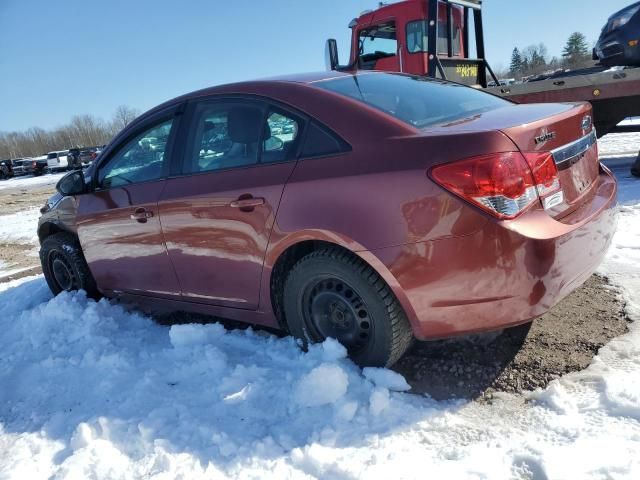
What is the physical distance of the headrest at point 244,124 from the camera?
2.82 meters

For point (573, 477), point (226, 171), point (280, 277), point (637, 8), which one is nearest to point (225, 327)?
point (280, 277)

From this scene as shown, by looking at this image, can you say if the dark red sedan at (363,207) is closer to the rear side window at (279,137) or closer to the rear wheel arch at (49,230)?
the rear side window at (279,137)

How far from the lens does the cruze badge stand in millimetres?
2191

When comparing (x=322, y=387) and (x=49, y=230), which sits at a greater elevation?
(x=49, y=230)

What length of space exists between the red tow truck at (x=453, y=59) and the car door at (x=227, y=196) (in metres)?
Result: 5.01

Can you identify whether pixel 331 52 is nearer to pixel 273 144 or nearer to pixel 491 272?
pixel 273 144

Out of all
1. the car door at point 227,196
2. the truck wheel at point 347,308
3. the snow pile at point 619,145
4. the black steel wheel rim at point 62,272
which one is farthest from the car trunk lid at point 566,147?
the snow pile at point 619,145

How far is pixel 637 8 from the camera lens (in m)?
7.23

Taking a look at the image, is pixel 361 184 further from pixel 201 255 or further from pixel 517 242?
pixel 201 255

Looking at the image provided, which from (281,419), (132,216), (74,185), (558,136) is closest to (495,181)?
(558,136)

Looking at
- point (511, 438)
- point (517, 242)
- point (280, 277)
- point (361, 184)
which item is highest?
point (361, 184)

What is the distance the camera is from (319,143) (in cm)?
251

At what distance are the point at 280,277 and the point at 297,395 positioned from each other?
2.19ft

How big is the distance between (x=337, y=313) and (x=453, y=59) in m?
6.56
